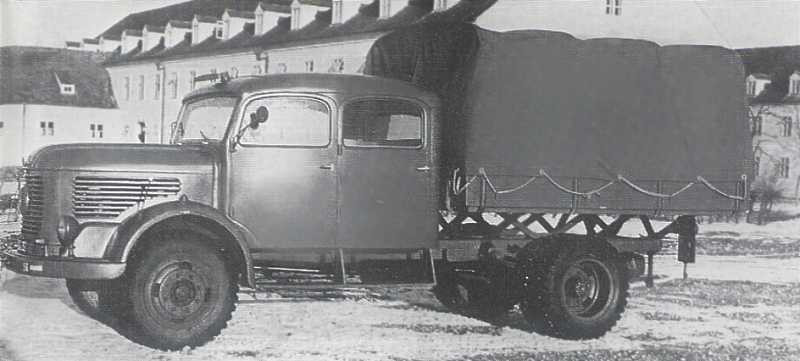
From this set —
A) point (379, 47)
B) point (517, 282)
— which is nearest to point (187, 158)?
point (379, 47)

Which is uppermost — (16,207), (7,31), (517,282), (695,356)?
(7,31)

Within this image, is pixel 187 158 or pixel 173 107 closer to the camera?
pixel 187 158

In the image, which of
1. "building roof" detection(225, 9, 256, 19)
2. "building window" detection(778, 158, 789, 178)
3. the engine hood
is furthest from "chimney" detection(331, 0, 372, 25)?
"building window" detection(778, 158, 789, 178)

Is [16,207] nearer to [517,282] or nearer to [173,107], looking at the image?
[173,107]

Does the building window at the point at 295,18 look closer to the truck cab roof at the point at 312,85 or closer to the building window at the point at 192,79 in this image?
the truck cab roof at the point at 312,85

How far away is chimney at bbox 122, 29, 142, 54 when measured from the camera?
452cm

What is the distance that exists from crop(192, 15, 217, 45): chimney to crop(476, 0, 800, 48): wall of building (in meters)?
1.42

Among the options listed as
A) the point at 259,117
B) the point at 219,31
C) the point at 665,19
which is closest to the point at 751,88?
the point at 665,19

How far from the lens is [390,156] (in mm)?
4852

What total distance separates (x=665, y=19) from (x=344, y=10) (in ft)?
6.15

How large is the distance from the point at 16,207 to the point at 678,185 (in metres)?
3.55

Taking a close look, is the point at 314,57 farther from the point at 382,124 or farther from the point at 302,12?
the point at 382,124

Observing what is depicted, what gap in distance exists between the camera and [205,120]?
16.0 feet

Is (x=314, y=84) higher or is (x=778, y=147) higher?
(x=314, y=84)
